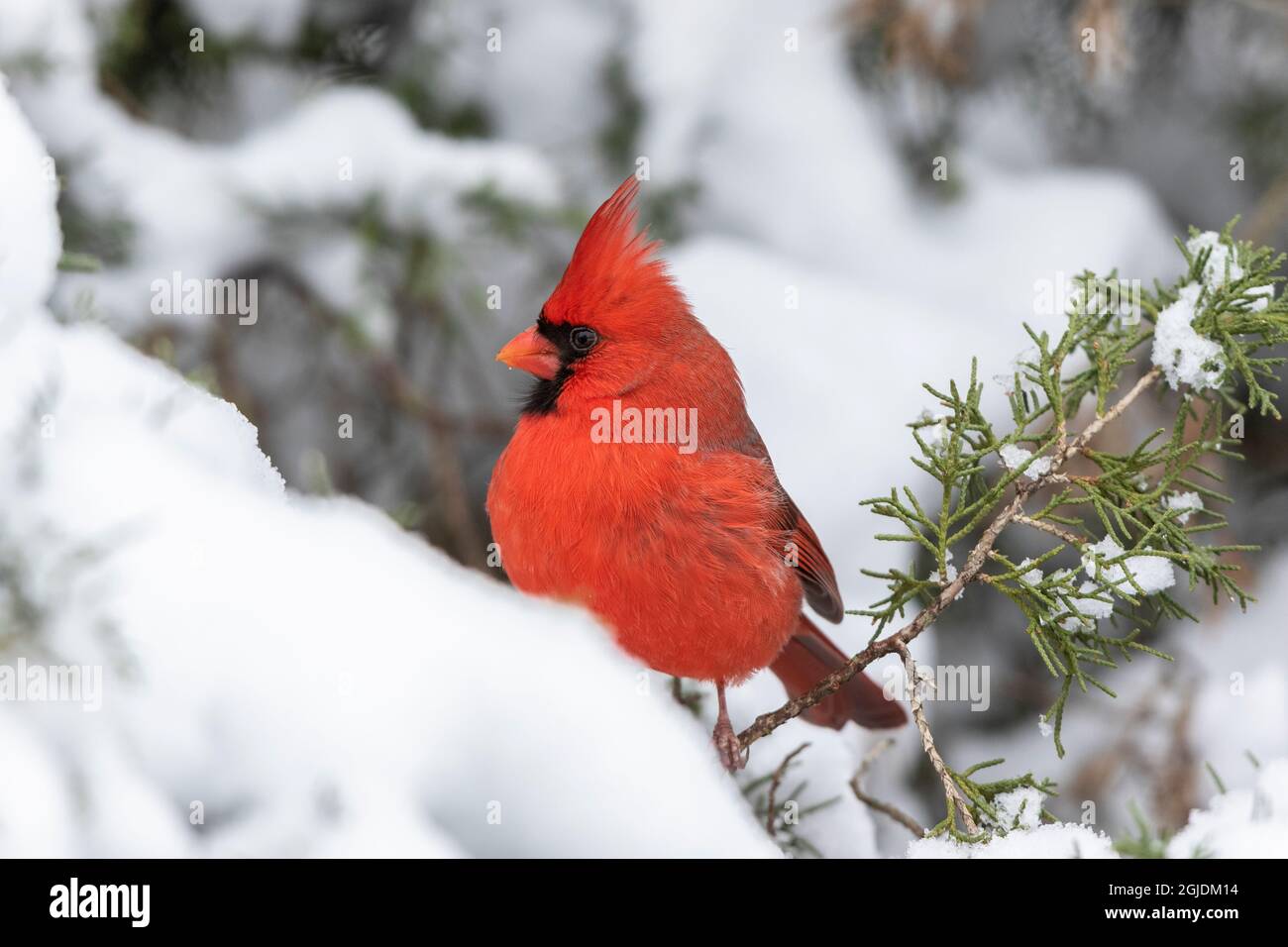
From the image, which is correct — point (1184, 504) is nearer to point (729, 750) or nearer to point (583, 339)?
point (729, 750)

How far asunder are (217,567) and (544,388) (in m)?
0.95

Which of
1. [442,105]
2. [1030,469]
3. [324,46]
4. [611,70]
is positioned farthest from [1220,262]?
[324,46]

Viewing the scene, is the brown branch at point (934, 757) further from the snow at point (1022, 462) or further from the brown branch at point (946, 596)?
the snow at point (1022, 462)

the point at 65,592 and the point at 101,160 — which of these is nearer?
the point at 65,592

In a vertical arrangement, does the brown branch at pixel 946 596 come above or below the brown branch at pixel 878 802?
above

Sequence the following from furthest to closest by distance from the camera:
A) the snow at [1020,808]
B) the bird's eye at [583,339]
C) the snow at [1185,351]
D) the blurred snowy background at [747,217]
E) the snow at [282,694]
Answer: the blurred snowy background at [747,217], the bird's eye at [583,339], the snow at [1185,351], the snow at [1020,808], the snow at [282,694]

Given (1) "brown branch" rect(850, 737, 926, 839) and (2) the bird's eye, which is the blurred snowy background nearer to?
(1) "brown branch" rect(850, 737, 926, 839)

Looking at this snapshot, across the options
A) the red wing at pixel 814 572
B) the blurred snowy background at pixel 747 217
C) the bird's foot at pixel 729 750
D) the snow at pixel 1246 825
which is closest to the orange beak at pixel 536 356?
the blurred snowy background at pixel 747 217

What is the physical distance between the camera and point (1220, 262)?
1420 mm

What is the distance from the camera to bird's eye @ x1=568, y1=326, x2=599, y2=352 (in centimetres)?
172

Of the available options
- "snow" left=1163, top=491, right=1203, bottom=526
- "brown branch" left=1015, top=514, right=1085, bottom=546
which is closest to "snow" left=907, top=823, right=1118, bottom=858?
"brown branch" left=1015, top=514, right=1085, bottom=546

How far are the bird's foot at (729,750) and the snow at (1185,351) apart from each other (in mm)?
635

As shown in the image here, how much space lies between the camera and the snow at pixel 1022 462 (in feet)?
4.12

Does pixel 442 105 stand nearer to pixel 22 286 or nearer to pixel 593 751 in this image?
pixel 22 286
